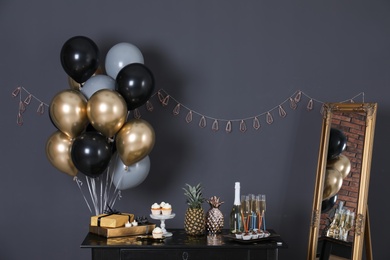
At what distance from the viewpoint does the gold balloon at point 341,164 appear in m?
3.78

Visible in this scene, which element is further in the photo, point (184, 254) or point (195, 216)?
point (195, 216)

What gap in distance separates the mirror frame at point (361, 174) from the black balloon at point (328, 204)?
0.02 m

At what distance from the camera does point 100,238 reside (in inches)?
141

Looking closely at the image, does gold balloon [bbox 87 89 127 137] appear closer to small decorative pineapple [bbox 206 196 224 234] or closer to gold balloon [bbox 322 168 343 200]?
small decorative pineapple [bbox 206 196 224 234]

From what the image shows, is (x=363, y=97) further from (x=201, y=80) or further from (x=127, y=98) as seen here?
(x=127, y=98)

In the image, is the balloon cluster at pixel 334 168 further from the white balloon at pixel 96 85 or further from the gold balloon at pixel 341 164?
the white balloon at pixel 96 85

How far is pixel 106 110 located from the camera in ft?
11.4

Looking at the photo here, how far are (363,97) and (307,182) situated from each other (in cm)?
68

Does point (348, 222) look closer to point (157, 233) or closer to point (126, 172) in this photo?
point (157, 233)

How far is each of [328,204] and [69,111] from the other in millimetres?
1637

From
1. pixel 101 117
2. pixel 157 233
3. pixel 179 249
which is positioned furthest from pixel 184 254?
pixel 101 117

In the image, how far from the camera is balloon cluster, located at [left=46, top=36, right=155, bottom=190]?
3506 mm

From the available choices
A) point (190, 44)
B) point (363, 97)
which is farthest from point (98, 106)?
point (363, 97)

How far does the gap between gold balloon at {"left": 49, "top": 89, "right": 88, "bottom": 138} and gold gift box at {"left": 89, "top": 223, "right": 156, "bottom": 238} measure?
22.5 inches
